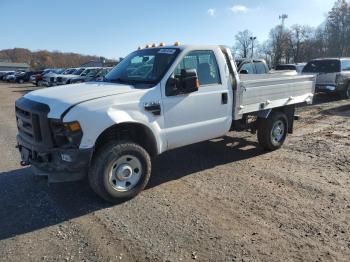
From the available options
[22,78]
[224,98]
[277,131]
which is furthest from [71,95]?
[22,78]

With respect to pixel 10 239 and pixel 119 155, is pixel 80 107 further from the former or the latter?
pixel 10 239

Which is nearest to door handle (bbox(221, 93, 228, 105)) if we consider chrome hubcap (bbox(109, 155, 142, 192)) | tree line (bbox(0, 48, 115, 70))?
chrome hubcap (bbox(109, 155, 142, 192))

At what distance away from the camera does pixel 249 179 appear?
5.41m

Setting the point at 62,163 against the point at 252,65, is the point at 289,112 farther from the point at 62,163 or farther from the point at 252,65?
the point at 62,163

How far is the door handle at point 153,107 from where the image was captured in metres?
4.66

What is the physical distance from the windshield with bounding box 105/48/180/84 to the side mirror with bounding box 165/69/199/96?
Answer: 188mm

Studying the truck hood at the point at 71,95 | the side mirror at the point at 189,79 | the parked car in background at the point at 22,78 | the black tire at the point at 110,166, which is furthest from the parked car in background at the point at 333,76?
the parked car in background at the point at 22,78

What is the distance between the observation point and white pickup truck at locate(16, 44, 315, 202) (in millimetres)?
4184

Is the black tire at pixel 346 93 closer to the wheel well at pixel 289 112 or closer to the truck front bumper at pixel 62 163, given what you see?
the wheel well at pixel 289 112

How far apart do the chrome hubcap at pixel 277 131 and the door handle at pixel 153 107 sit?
2.96 meters

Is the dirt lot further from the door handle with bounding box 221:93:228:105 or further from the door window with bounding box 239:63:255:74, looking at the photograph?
the door window with bounding box 239:63:255:74

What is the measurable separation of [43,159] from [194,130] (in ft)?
7.23

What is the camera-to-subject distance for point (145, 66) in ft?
17.6

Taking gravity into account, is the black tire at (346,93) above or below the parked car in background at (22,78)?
below
